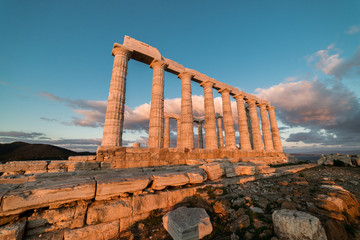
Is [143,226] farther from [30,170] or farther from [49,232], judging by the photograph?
[30,170]

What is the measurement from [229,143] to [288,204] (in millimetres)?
14821

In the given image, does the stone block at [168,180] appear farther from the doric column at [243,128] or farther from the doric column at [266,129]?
the doric column at [266,129]

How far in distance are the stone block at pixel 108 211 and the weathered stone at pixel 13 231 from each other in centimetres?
104

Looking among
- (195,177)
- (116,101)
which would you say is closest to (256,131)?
(195,177)

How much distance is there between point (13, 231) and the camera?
2455 mm

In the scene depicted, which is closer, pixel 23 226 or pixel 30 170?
pixel 23 226

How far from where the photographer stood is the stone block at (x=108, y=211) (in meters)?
3.14

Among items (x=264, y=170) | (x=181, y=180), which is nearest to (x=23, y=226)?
(x=181, y=180)

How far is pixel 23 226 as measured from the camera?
259cm

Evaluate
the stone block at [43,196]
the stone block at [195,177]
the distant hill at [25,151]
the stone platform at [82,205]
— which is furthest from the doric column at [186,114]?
the distant hill at [25,151]

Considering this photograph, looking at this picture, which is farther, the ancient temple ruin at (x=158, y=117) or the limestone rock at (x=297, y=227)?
the ancient temple ruin at (x=158, y=117)

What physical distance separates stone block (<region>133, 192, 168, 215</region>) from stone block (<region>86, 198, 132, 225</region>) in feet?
0.58

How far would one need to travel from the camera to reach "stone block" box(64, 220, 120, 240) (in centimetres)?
286

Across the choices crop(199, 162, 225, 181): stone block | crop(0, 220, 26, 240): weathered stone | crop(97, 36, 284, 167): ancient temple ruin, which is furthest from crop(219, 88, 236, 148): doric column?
crop(0, 220, 26, 240): weathered stone
